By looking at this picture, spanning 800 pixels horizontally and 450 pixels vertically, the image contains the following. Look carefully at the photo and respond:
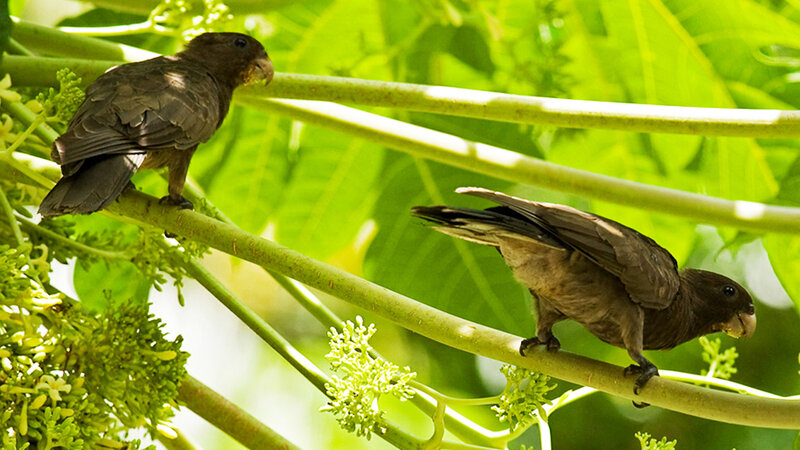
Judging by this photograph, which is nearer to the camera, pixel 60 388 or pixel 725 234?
pixel 60 388

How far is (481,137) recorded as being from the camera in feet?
13.1

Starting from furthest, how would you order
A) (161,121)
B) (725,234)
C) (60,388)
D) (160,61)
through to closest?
(725,234)
(160,61)
(161,121)
(60,388)

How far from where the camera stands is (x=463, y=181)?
3.97 m

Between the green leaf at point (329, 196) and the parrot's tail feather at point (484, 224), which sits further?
the green leaf at point (329, 196)

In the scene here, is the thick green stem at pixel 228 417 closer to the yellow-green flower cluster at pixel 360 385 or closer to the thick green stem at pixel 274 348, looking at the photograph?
the thick green stem at pixel 274 348

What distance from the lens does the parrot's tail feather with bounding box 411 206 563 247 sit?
7.86ft

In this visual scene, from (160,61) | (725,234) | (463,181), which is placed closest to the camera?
(160,61)

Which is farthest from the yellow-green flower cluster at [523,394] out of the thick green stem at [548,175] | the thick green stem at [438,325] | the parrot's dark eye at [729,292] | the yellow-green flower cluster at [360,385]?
the parrot's dark eye at [729,292]

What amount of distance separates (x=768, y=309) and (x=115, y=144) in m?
4.03

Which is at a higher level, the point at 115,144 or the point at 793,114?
the point at 793,114

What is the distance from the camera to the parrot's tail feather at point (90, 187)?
7.41ft

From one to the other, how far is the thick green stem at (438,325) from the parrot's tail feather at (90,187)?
167 mm

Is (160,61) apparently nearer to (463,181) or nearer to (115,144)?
(115,144)

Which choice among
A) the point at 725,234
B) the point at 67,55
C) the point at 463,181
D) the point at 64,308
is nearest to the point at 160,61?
the point at 67,55
